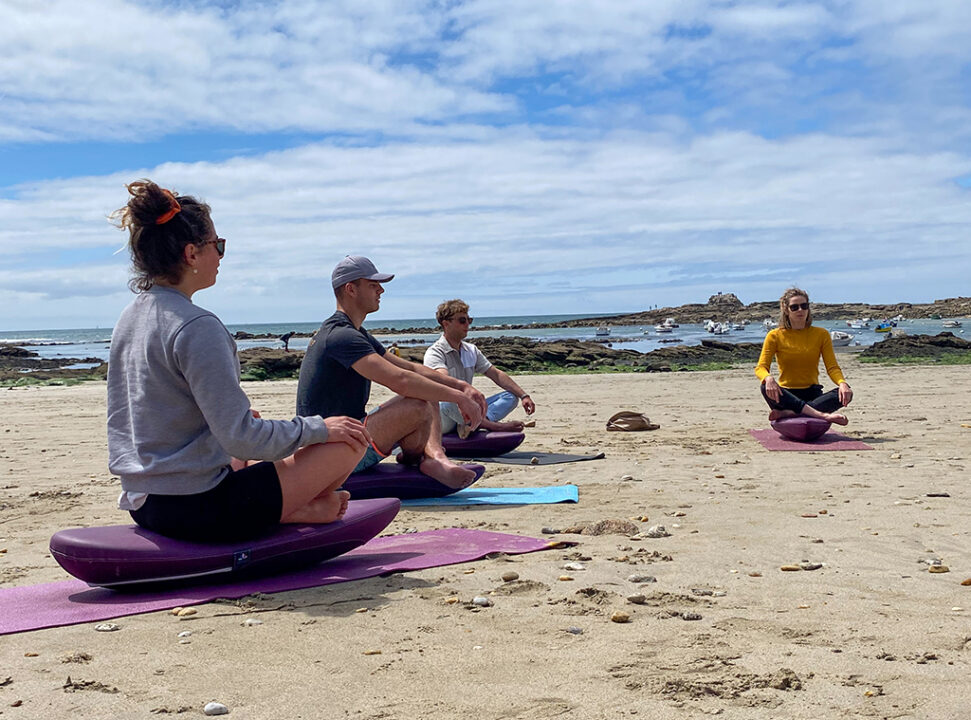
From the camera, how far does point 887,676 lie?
3211 millimetres

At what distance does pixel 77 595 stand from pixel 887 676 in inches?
142

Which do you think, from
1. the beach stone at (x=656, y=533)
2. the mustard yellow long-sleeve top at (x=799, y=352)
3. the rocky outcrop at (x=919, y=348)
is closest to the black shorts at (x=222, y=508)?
the beach stone at (x=656, y=533)

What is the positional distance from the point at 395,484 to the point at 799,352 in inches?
220

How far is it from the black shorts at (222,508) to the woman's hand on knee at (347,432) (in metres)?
0.32

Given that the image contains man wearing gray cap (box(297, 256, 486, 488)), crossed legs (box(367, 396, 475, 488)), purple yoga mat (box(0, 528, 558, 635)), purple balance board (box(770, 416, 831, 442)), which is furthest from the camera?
purple balance board (box(770, 416, 831, 442))

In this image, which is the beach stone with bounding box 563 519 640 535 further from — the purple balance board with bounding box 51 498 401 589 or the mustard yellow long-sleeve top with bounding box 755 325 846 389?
the mustard yellow long-sleeve top with bounding box 755 325 846 389

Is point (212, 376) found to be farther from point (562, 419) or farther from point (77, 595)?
point (562, 419)

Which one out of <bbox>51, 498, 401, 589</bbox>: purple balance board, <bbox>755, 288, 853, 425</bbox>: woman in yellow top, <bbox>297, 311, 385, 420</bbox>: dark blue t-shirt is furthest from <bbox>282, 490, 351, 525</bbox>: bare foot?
<bbox>755, 288, 853, 425</bbox>: woman in yellow top

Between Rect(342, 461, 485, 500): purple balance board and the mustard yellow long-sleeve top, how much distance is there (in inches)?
190

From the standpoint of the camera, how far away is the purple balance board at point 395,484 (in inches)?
270

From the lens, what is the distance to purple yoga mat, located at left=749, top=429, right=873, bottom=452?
30.6ft

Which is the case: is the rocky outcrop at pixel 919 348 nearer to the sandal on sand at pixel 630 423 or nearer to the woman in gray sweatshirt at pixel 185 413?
the sandal on sand at pixel 630 423

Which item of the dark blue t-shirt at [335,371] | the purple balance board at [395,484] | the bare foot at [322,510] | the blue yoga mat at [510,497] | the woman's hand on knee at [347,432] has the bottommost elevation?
the blue yoga mat at [510,497]

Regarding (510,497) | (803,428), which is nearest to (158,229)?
(510,497)
